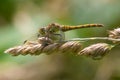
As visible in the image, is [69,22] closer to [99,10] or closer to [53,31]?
[99,10]

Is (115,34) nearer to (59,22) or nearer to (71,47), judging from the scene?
(71,47)

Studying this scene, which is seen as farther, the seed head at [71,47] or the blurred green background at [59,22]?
the blurred green background at [59,22]

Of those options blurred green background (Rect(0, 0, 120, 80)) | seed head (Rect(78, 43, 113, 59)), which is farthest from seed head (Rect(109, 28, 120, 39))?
blurred green background (Rect(0, 0, 120, 80))

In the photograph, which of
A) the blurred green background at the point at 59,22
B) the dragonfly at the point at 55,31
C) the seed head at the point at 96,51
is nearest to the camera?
the seed head at the point at 96,51

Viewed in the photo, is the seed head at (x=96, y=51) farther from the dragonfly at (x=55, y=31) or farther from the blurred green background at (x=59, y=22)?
the blurred green background at (x=59, y=22)

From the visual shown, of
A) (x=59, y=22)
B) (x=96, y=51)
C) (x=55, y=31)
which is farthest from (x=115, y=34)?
(x=59, y=22)

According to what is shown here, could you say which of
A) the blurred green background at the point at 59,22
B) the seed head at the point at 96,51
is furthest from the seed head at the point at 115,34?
the blurred green background at the point at 59,22

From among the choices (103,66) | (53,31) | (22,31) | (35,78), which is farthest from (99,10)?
(53,31)

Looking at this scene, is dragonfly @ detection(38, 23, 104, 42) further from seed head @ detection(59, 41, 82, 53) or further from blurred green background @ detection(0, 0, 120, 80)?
blurred green background @ detection(0, 0, 120, 80)
